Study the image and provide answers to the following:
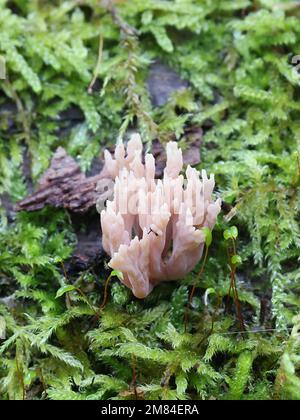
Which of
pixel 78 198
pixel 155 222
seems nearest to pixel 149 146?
pixel 78 198

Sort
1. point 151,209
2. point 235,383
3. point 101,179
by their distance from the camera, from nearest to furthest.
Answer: point 235,383 < point 151,209 < point 101,179

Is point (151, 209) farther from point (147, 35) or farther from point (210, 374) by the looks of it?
point (147, 35)

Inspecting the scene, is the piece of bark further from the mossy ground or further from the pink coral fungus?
the pink coral fungus

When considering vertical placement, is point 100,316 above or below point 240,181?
below

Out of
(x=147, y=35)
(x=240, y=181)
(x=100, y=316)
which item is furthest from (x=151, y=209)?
(x=147, y=35)

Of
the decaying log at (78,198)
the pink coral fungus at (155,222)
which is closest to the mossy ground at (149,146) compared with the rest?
the decaying log at (78,198)

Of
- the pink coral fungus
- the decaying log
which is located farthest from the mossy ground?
the pink coral fungus
